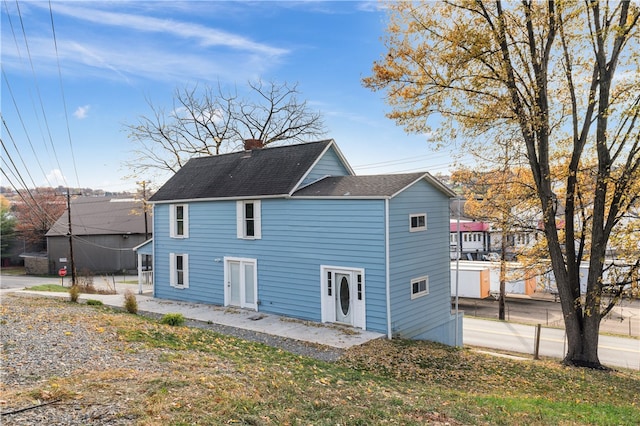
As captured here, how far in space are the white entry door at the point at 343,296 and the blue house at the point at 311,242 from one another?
34 mm

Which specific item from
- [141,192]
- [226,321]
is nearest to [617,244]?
[226,321]

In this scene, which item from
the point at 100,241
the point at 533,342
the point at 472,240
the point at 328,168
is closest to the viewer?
the point at 328,168

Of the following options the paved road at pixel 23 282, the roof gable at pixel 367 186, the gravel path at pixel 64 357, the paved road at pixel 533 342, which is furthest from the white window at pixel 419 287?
the paved road at pixel 23 282

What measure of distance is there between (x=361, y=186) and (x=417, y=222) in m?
2.37

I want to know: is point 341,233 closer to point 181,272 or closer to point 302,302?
point 302,302

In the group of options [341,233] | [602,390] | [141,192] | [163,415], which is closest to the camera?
[163,415]

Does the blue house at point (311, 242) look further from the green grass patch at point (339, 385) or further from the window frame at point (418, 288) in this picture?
the green grass patch at point (339, 385)

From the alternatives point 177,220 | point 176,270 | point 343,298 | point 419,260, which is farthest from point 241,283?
point 419,260

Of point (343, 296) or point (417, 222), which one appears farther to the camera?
point (417, 222)

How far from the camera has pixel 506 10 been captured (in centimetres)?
1371

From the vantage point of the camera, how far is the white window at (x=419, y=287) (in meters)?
15.3

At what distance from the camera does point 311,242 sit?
15617 mm

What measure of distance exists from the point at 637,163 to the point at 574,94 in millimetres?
2935

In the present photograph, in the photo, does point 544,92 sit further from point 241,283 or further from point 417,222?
point 241,283
